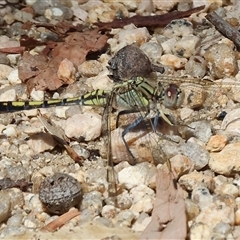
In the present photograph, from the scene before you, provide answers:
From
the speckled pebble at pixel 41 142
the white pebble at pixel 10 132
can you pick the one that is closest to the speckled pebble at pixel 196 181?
the speckled pebble at pixel 41 142

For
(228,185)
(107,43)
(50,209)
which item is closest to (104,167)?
(50,209)

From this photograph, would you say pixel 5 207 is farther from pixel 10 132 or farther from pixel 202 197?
pixel 202 197

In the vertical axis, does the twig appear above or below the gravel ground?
above

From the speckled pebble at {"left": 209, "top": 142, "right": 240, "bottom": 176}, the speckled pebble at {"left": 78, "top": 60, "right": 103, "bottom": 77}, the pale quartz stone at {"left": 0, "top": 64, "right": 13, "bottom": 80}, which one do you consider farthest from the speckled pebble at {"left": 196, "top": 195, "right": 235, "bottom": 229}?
the pale quartz stone at {"left": 0, "top": 64, "right": 13, "bottom": 80}

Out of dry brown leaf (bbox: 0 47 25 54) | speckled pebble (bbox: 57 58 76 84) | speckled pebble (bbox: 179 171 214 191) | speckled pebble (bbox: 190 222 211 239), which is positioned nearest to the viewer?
speckled pebble (bbox: 190 222 211 239)

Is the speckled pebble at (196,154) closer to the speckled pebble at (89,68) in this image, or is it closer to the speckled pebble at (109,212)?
the speckled pebble at (109,212)

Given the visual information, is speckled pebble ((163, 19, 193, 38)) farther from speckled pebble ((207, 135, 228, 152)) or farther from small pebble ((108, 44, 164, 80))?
speckled pebble ((207, 135, 228, 152))

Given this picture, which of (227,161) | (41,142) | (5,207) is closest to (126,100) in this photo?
(41,142)
